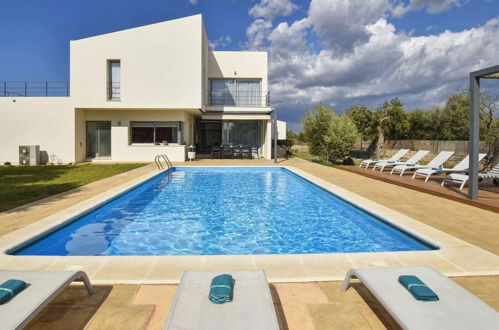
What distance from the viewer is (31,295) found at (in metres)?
2.61

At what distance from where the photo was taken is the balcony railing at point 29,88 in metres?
20.5

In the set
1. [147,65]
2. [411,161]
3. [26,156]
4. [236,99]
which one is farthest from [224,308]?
[236,99]

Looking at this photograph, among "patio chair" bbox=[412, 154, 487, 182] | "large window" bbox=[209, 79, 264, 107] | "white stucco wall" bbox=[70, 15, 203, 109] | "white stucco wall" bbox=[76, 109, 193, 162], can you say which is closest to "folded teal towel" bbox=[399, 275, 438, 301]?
"patio chair" bbox=[412, 154, 487, 182]

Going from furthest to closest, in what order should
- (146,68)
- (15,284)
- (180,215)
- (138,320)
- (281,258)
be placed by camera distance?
(146,68), (180,215), (281,258), (138,320), (15,284)

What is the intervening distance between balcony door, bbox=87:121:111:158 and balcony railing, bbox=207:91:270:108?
826 centimetres

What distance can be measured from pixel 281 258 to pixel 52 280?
2.73 m

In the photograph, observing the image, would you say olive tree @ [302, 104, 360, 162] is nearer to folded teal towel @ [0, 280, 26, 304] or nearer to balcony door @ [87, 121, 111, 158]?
balcony door @ [87, 121, 111, 158]

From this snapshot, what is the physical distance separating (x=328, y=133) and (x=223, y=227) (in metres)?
16.0

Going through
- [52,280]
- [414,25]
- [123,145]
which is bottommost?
[52,280]

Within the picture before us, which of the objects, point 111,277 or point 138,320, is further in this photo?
point 111,277

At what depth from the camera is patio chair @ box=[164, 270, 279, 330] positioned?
7.52 feet

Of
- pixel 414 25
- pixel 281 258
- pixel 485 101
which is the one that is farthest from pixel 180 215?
pixel 485 101

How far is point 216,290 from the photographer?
2672 mm

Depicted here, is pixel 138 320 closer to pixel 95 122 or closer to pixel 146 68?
pixel 146 68
